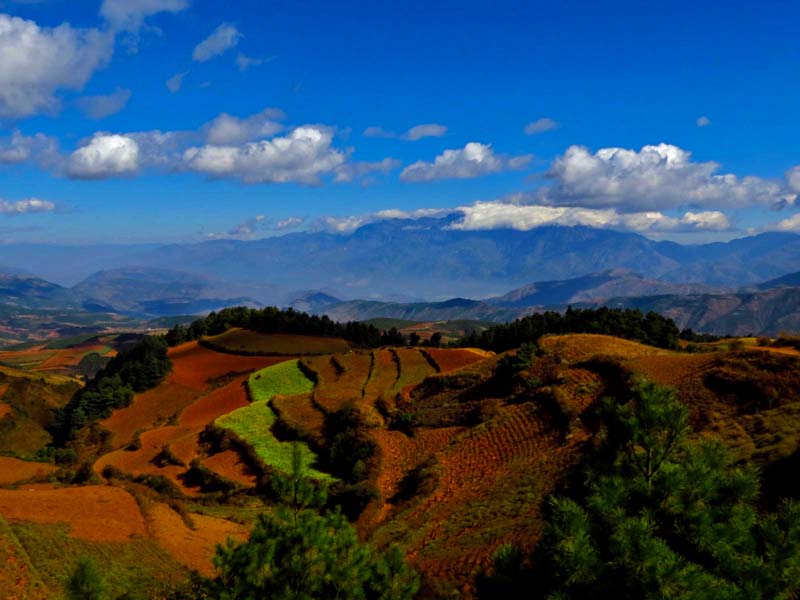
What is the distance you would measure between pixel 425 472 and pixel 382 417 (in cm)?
1281

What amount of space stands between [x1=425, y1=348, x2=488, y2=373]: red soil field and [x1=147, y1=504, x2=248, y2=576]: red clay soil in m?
39.7

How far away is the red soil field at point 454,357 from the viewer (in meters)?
70.0

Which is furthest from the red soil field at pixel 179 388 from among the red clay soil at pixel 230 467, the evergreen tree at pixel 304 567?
the evergreen tree at pixel 304 567

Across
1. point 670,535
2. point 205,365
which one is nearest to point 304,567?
point 670,535

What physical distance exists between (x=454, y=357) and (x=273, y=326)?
5433 cm

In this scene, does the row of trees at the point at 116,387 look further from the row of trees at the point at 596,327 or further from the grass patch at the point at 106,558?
the row of trees at the point at 596,327

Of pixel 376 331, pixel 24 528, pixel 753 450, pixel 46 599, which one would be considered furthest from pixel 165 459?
pixel 376 331

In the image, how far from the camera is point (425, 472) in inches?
1401

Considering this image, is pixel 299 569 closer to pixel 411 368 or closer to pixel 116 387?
pixel 411 368

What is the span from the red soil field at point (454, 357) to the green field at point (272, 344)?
94.0 feet

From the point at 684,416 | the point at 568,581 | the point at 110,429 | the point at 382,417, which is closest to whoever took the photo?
the point at 568,581

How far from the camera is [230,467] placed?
44.7 m

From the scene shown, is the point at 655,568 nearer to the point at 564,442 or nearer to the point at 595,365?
the point at 564,442

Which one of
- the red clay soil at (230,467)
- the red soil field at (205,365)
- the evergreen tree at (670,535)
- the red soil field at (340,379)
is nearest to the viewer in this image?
the evergreen tree at (670,535)
